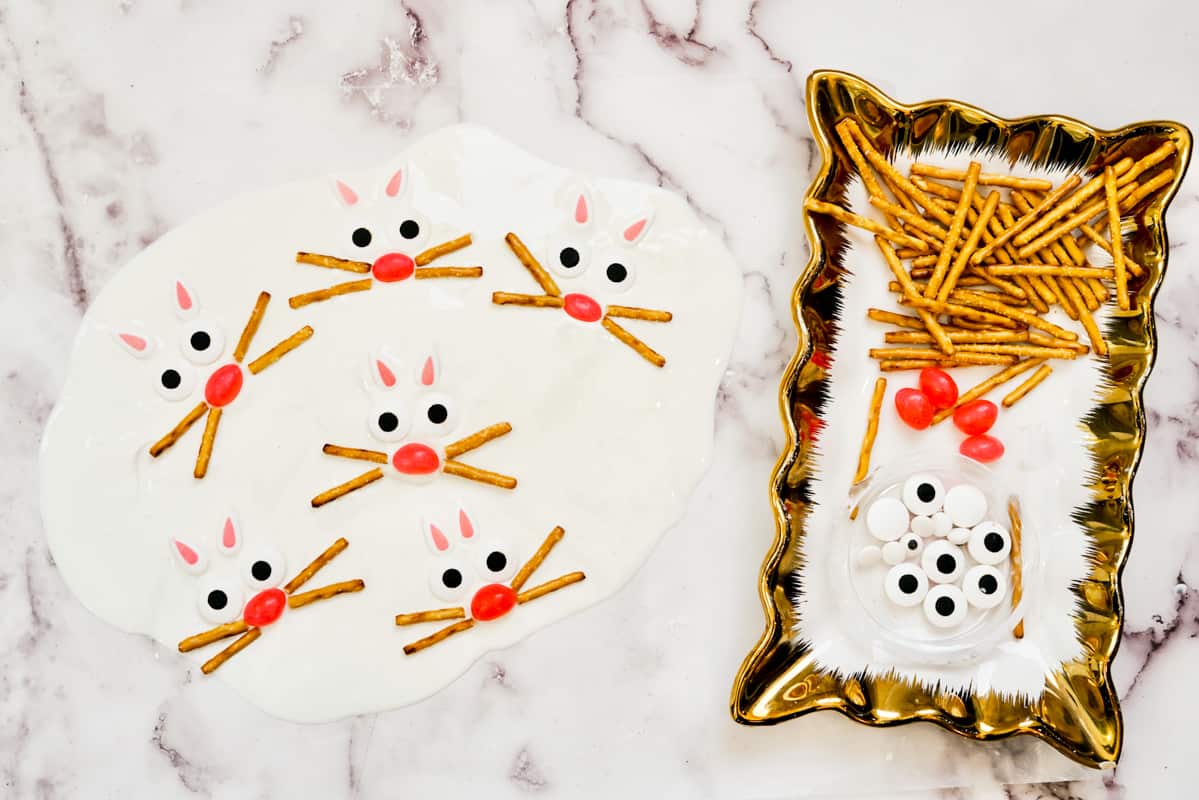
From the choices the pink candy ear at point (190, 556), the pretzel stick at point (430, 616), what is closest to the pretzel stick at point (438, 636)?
the pretzel stick at point (430, 616)

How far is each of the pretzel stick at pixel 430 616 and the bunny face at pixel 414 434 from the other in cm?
12

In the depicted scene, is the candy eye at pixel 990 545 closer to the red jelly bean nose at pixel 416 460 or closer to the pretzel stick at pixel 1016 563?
the pretzel stick at pixel 1016 563

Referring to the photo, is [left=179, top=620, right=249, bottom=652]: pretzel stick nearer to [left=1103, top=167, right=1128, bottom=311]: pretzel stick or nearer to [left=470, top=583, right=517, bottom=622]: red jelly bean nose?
[left=470, top=583, right=517, bottom=622]: red jelly bean nose

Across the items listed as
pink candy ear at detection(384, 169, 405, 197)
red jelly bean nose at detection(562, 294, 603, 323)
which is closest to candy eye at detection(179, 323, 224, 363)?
pink candy ear at detection(384, 169, 405, 197)

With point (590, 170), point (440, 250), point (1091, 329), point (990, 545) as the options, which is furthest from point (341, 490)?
point (1091, 329)

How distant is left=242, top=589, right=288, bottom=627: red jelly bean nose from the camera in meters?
1.07

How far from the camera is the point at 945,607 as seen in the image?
40.0 inches

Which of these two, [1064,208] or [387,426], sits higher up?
[1064,208]

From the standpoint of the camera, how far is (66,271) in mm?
1136

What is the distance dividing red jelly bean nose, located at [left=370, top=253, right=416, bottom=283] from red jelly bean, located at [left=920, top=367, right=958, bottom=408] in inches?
19.8

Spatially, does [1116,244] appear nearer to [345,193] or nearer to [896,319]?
[896,319]

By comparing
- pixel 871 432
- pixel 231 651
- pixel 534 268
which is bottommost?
pixel 231 651

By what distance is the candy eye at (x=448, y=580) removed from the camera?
1.07 meters

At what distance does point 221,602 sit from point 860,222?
703mm
